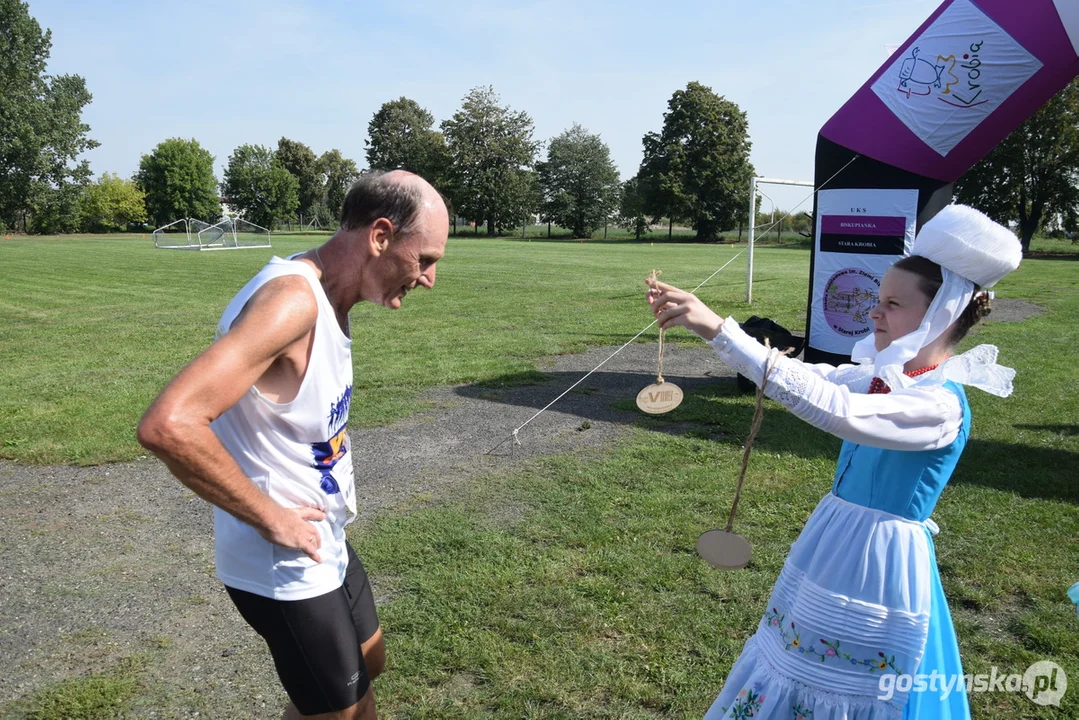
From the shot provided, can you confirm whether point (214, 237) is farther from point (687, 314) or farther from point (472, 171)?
point (687, 314)

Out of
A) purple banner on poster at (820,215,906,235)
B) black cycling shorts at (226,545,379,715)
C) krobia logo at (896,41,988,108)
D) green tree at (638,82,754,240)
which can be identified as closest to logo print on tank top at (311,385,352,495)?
black cycling shorts at (226,545,379,715)

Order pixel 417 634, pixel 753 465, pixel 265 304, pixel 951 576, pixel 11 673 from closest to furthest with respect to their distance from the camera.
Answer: pixel 265 304 → pixel 11 673 → pixel 417 634 → pixel 951 576 → pixel 753 465

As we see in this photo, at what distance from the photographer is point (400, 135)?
9131cm

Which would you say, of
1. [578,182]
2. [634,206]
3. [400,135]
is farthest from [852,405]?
[400,135]

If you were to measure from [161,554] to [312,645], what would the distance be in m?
3.25

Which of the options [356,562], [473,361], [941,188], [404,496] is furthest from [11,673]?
[941,188]

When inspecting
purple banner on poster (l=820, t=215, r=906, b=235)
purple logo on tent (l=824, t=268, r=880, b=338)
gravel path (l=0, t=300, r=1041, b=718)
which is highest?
purple banner on poster (l=820, t=215, r=906, b=235)

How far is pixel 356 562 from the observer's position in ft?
8.41

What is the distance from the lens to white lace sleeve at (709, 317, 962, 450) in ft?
6.05

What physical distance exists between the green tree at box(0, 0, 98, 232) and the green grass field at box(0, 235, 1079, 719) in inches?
2233

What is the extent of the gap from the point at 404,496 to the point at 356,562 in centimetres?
324

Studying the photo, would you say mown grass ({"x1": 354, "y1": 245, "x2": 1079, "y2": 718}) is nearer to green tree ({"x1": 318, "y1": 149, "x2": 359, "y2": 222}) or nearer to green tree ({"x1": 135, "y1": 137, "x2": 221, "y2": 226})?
green tree ({"x1": 135, "y1": 137, "x2": 221, "y2": 226})

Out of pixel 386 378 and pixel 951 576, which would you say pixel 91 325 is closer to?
pixel 386 378

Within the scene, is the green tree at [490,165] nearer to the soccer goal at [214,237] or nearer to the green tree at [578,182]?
the green tree at [578,182]
